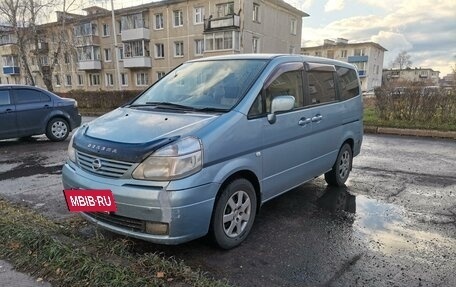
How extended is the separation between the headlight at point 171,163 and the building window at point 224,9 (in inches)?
1176

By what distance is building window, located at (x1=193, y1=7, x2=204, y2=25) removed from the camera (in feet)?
108

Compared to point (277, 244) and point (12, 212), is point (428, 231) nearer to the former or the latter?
point (277, 244)

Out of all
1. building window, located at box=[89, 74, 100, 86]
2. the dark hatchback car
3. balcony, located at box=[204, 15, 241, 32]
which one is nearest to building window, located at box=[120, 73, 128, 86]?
building window, located at box=[89, 74, 100, 86]

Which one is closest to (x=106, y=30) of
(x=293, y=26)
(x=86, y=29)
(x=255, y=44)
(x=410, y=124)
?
(x=86, y=29)

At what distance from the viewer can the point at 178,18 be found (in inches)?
1367

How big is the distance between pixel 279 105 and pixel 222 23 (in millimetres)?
28760

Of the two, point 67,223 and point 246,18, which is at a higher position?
point 246,18

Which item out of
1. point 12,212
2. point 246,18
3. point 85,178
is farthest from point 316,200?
point 246,18

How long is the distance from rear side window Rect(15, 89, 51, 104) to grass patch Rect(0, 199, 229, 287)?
638 centimetres

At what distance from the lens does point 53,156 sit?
789 centimetres

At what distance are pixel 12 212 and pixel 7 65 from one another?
58.8m

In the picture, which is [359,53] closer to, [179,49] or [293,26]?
[293,26]

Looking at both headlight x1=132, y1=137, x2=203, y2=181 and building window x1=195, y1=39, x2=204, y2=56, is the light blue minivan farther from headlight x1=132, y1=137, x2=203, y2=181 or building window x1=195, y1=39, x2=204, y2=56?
building window x1=195, y1=39, x2=204, y2=56

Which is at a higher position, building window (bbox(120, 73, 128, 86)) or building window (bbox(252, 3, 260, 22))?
building window (bbox(252, 3, 260, 22))
